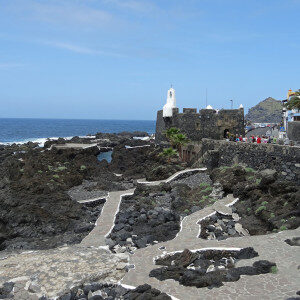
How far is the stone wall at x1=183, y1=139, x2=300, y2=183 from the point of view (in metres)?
18.6

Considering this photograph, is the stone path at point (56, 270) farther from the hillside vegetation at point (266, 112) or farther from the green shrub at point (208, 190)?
the hillside vegetation at point (266, 112)

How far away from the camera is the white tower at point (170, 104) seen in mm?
36938

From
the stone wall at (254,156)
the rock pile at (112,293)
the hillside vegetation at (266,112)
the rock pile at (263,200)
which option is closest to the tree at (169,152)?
the stone wall at (254,156)

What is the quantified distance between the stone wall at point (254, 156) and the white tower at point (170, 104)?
7738 millimetres

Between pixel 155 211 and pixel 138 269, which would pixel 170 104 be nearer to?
pixel 155 211

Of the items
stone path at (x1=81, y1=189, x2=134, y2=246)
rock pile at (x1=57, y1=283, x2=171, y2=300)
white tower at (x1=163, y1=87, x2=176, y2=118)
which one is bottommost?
stone path at (x1=81, y1=189, x2=134, y2=246)

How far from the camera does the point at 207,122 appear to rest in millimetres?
34375

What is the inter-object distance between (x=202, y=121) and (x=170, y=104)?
441 cm

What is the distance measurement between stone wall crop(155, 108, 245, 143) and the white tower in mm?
452

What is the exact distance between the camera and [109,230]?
15.1 metres

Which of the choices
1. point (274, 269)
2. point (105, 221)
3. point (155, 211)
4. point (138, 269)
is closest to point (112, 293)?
point (138, 269)

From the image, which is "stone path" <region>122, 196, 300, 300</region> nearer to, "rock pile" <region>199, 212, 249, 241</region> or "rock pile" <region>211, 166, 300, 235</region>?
"rock pile" <region>199, 212, 249, 241</region>

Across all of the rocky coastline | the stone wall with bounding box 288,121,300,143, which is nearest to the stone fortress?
the rocky coastline

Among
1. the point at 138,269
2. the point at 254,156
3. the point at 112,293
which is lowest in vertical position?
the point at 112,293
